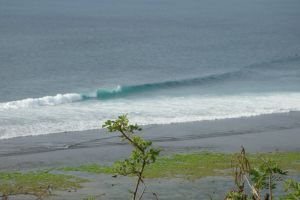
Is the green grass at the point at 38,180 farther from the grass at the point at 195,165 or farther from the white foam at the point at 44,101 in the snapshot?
the white foam at the point at 44,101

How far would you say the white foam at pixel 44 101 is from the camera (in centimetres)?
4337

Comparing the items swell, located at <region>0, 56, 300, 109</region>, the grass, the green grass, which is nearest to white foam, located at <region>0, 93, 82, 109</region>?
swell, located at <region>0, 56, 300, 109</region>

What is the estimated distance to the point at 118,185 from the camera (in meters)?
25.8

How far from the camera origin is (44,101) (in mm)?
45094

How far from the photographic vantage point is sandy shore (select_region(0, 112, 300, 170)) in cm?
3034

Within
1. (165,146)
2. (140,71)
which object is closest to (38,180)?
(165,146)

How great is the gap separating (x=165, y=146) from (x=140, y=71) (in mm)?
29297

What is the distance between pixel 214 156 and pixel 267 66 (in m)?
36.2

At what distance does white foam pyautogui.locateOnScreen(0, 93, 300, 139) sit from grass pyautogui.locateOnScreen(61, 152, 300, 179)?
7938 millimetres

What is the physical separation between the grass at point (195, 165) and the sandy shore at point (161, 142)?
Result: 119 cm

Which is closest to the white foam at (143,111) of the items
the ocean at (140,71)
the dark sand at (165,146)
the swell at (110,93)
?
the ocean at (140,71)

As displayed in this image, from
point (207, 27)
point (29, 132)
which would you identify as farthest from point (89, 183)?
point (207, 27)

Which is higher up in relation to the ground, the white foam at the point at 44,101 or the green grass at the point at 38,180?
the white foam at the point at 44,101

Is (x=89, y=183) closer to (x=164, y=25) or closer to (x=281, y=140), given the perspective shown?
(x=281, y=140)
